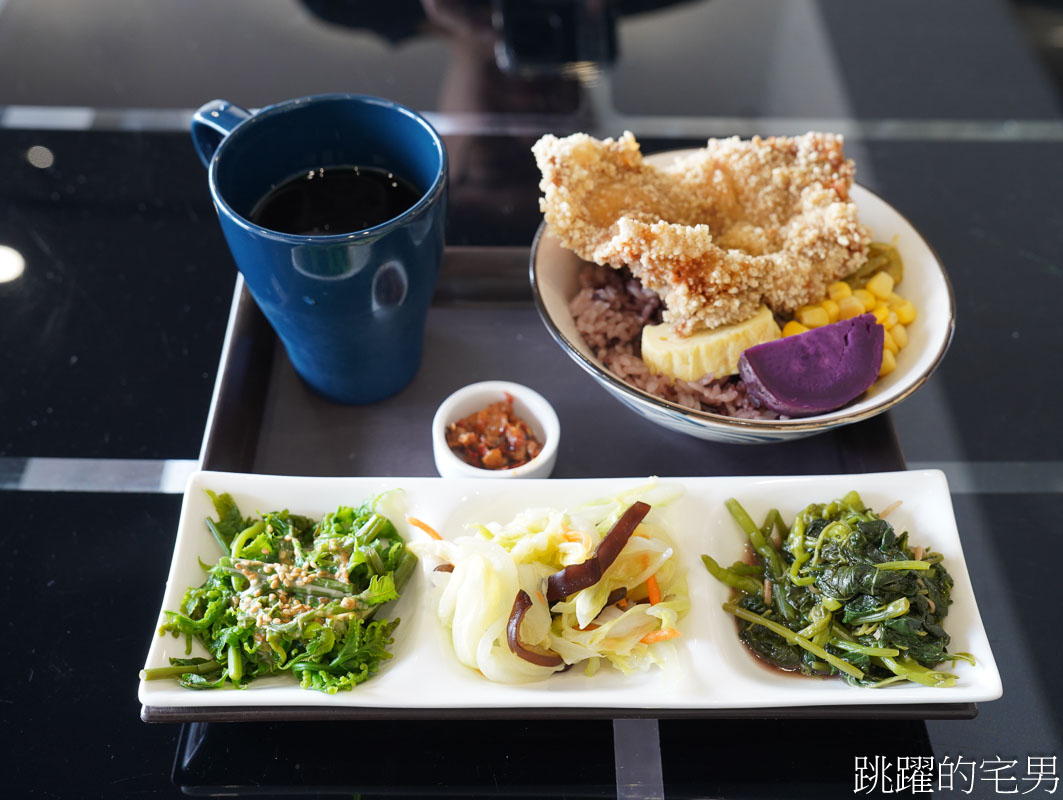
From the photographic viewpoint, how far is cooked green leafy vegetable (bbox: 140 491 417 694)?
1367 millimetres

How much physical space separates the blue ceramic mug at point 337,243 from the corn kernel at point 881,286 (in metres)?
0.89

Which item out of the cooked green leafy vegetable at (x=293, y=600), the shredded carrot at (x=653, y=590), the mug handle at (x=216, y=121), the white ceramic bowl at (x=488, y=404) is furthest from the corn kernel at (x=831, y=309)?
the mug handle at (x=216, y=121)

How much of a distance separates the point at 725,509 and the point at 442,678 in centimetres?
57

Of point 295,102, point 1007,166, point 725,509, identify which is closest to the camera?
point 725,509

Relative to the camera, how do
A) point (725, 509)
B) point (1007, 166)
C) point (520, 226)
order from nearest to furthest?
point (725, 509) → point (520, 226) → point (1007, 166)

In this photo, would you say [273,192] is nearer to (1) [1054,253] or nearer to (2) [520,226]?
(2) [520,226]

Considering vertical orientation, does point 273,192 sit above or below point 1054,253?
above

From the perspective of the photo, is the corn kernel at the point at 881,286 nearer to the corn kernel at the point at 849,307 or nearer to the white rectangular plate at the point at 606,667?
the corn kernel at the point at 849,307

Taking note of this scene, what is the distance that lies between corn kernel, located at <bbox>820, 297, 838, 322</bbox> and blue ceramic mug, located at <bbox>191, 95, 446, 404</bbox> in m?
0.78

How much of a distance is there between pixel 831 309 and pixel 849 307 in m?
0.04

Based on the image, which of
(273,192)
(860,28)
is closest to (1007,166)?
(860,28)

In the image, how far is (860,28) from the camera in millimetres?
2891

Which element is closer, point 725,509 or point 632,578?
point 632,578

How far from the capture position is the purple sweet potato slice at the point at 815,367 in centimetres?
168
